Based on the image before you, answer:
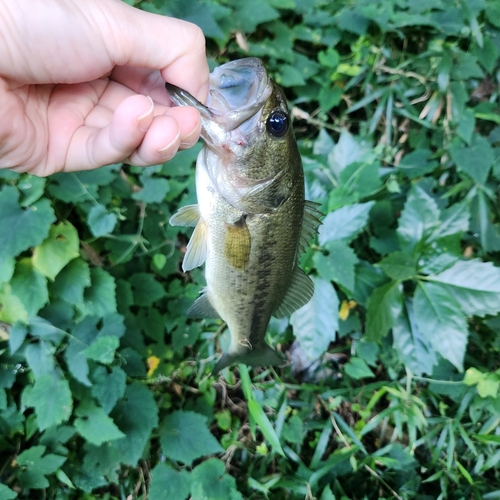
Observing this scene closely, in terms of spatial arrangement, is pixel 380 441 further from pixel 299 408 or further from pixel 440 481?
pixel 299 408

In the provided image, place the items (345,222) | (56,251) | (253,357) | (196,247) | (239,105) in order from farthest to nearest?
1. (345,222)
2. (253,357)
3. (56,251)
4. (196,247)
5. (239,105)

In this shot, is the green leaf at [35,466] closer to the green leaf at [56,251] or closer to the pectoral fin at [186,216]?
the green leaf at [56,251]

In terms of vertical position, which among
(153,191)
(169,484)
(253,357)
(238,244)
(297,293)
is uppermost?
(238,244)

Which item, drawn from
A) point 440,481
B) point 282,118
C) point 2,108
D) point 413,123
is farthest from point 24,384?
point 413,123

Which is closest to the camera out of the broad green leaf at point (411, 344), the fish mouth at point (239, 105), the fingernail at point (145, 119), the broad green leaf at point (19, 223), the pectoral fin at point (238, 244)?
the fingernail at point (145, 119)

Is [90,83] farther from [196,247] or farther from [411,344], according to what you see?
[411,344]

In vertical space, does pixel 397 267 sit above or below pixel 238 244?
below

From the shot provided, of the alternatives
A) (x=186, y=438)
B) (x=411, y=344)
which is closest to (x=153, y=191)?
(x=186, y=438)

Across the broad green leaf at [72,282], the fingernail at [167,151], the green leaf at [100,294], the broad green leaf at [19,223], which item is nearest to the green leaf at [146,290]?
the green leaf at [100,294]
